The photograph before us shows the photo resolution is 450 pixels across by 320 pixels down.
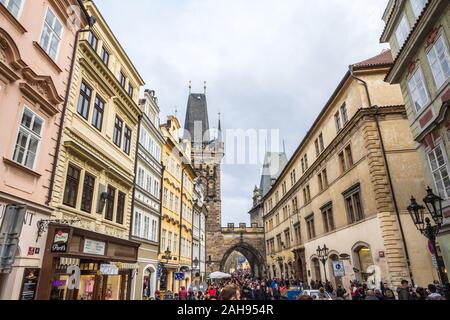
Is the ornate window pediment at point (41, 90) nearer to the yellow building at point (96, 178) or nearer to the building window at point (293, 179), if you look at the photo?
the yellow building at point (96, 178)

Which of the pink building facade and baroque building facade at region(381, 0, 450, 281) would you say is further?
baroque building facade at region(381, 0, 450, 281)

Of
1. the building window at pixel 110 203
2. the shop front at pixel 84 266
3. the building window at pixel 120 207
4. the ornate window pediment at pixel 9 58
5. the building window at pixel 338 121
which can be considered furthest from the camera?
the building window at pixel 338 121

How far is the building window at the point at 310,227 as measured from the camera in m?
30.5

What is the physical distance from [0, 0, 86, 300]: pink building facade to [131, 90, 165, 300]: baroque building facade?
808 cm

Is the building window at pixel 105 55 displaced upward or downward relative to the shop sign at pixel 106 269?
upward

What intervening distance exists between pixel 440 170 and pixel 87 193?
14.6 m

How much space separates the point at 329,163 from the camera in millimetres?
25422

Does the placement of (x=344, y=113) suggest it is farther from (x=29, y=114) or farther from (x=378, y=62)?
(x=29, y=114)

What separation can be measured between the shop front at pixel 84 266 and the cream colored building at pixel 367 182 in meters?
14.3

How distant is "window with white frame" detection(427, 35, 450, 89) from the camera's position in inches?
410

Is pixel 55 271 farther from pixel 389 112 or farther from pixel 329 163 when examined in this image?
pixel 329 163

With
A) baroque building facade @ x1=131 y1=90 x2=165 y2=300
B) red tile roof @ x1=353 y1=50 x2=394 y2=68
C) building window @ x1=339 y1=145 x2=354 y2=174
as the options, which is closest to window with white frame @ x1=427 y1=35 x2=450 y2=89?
red tile roof @ x1=353 y1=50 x2=394 y2=68

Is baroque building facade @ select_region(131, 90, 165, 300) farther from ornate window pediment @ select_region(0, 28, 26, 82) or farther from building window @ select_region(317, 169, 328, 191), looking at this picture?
building window @ select_region(317, 169, 328, 191)

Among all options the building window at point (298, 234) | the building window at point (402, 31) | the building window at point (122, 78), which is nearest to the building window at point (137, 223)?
the building window at point (122, 78)
